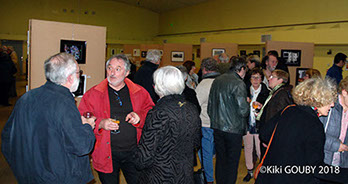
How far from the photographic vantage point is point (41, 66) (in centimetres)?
365

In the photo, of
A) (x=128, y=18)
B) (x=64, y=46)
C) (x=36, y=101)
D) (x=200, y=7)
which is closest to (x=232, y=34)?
(x=200, y=7)

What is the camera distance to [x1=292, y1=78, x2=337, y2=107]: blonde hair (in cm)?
208

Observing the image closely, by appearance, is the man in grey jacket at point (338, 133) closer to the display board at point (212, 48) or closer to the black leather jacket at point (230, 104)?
the black leather jacket at point (230, 104)

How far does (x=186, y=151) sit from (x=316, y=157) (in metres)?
0.92

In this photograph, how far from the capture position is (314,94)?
208 centimetres

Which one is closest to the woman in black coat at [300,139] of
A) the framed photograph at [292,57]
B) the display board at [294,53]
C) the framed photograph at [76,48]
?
the framed photograph at [76,48]

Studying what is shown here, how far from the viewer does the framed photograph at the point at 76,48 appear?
149 inches

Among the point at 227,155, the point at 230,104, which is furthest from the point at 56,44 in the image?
the point at 227,155

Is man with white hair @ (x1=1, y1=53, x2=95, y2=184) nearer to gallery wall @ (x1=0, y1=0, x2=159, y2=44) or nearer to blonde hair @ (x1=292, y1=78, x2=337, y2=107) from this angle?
blonde hair @ (x1=292, y1=78, x2=337, y2=107)

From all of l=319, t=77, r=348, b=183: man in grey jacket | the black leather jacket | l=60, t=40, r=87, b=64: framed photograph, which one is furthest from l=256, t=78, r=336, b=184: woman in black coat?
l=60, t=40, r=87, b=64: framed photograph

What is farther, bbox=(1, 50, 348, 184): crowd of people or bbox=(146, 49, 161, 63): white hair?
bbox=(146, 49, 161, 63): white hair

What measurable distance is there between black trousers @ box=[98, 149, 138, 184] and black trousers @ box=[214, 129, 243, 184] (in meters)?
1.20

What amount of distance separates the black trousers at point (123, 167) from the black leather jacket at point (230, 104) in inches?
47.2

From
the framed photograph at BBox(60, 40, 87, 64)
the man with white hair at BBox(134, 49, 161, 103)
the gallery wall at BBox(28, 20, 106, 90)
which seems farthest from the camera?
the man with white hair at BBox(134, 49, 161, 103)
